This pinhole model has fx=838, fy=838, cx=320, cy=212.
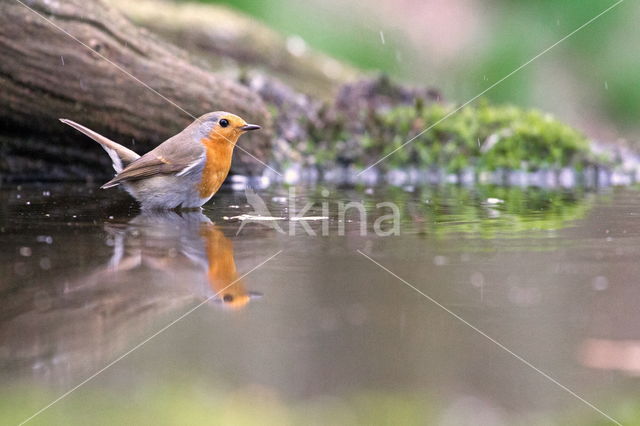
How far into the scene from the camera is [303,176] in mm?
8523

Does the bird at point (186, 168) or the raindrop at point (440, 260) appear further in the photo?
the bird at point (186, 168)

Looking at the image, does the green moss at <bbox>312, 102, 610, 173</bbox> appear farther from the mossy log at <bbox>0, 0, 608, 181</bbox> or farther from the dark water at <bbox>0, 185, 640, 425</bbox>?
the dark water at <bbox>0, 185, 640, 425</bbox>

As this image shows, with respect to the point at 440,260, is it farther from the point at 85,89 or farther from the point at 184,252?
the point at 85,89

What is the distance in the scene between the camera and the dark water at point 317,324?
2.13 metres

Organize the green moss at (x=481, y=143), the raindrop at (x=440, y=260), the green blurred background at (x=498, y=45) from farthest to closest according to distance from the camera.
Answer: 1. the green blurred background at (x=498, y=45)
2. the green moss at (x=481, y=143)
3. the raindrop at (x=440, y=260)

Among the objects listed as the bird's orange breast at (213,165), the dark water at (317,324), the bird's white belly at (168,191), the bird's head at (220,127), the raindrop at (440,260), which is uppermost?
the bird's head at (220,127)

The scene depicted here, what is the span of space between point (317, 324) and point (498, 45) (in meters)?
9.18

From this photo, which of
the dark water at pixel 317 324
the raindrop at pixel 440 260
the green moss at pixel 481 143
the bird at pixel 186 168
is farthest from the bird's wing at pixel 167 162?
the green moss at pixel 481 143

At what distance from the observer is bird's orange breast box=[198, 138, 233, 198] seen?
5.31 m

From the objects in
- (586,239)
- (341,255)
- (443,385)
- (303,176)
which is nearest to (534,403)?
(443,385)

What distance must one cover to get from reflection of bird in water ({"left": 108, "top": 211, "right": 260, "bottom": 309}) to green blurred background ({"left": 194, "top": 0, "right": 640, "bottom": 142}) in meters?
6.83

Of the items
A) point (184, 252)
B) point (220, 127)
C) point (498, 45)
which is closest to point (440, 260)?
point (184, 252)

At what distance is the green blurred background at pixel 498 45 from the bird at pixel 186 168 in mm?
5872

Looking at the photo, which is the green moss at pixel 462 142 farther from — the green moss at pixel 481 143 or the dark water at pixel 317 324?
the dark water at pixel 317 324
